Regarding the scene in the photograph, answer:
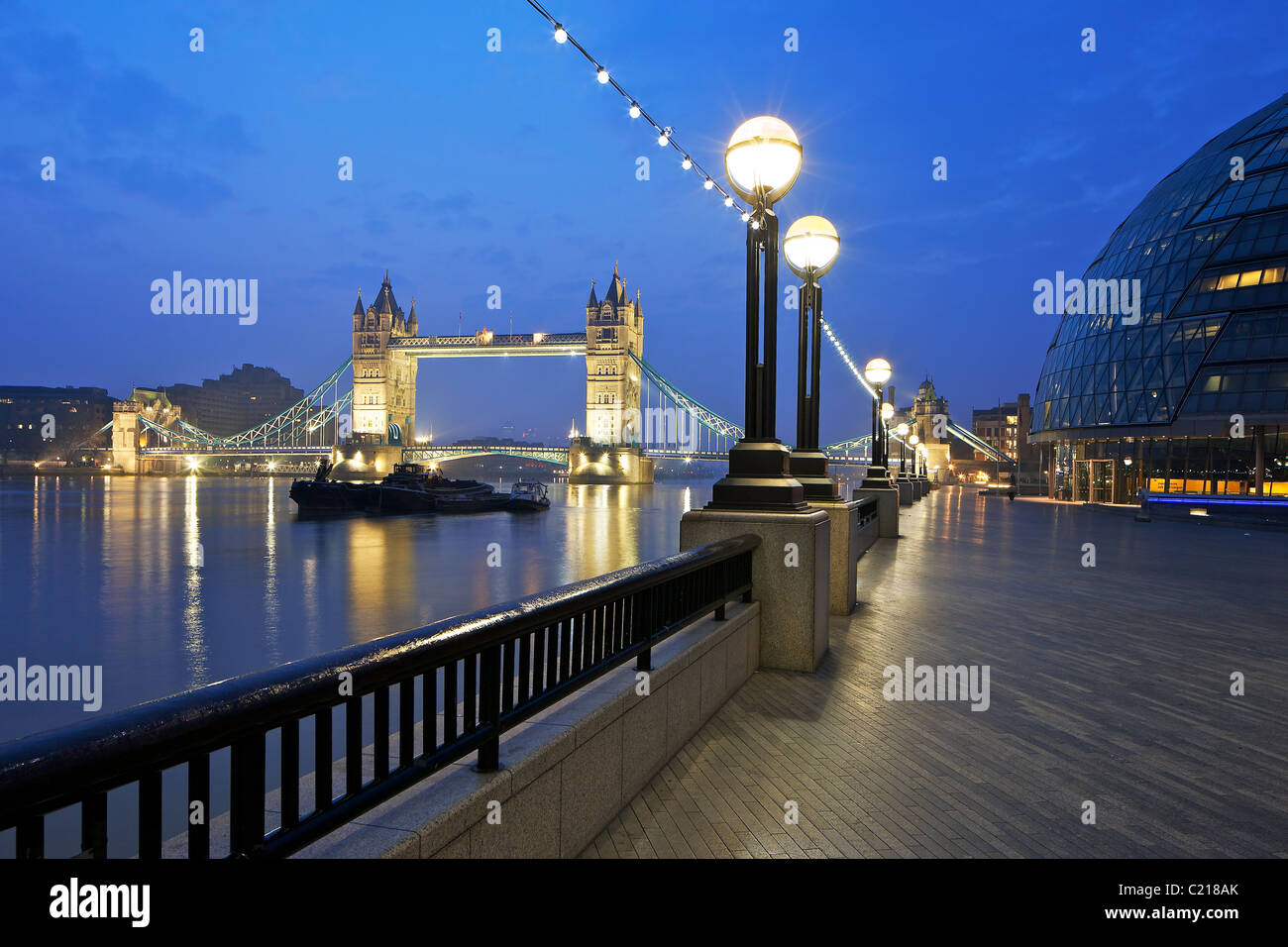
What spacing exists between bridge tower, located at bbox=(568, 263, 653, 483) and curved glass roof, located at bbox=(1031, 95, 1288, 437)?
211 feet

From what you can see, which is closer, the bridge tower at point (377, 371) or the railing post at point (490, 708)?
the railing post at point (490, 708)

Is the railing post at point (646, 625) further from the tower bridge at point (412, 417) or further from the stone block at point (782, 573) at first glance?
the tower bridge at point (412, 417)

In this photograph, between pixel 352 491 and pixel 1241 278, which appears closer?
pixel 1241 278

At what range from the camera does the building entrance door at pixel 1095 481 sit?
135 ft

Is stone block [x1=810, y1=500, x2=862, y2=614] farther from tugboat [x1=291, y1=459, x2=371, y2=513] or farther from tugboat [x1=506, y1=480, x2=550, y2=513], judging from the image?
tugboat [x1=291, y1=459, x2=371, y2=513]

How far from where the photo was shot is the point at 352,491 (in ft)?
167

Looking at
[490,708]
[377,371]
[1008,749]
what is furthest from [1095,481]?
[377,371]

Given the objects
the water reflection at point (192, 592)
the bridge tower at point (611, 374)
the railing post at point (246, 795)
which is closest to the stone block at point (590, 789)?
the railing post at point (246, 795)

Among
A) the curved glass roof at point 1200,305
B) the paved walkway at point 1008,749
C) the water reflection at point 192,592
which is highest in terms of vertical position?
the curved glass roof at point 1200,305

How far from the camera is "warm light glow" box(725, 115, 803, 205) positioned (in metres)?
6.11

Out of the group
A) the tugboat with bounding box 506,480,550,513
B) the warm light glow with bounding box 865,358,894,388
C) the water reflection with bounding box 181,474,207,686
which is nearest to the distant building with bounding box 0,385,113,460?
the tugboat with bounding box 506,480,550,513
